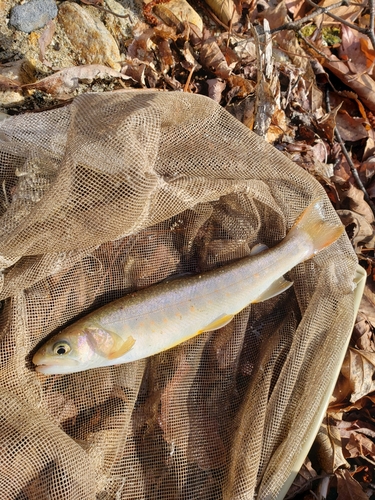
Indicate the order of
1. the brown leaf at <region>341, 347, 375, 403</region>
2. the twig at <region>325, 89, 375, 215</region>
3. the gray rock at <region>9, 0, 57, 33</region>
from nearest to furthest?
1. the gray rock at <region>9, 0, 57, 33</region>
2. the brown leaf at <region>341, 347, 375, 403</region>
3. the twig at <region>325, 89, 375, 215</region>

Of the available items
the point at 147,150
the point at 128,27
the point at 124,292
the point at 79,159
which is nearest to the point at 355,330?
the point at 124,292

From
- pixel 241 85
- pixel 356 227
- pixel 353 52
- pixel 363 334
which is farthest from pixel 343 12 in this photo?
pixel 363 334

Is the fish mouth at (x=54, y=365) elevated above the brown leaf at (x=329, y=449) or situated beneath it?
elevated above

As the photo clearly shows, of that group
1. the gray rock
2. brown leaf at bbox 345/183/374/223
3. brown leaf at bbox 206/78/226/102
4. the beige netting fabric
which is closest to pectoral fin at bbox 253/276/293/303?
the beige netting fabric

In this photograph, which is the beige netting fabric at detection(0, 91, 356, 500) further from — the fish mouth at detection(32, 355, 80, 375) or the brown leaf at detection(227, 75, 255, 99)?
the brown leaf at detection(227, 75, 255, 99)

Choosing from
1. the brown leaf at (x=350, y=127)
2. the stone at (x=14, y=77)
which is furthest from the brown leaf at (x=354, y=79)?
the stone at (x=14, y=77)

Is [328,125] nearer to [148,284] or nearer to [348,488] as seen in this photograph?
[148,284]

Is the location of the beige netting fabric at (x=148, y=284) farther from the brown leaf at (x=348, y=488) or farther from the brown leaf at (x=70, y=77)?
the brown leaf at (x=348, y=488)
